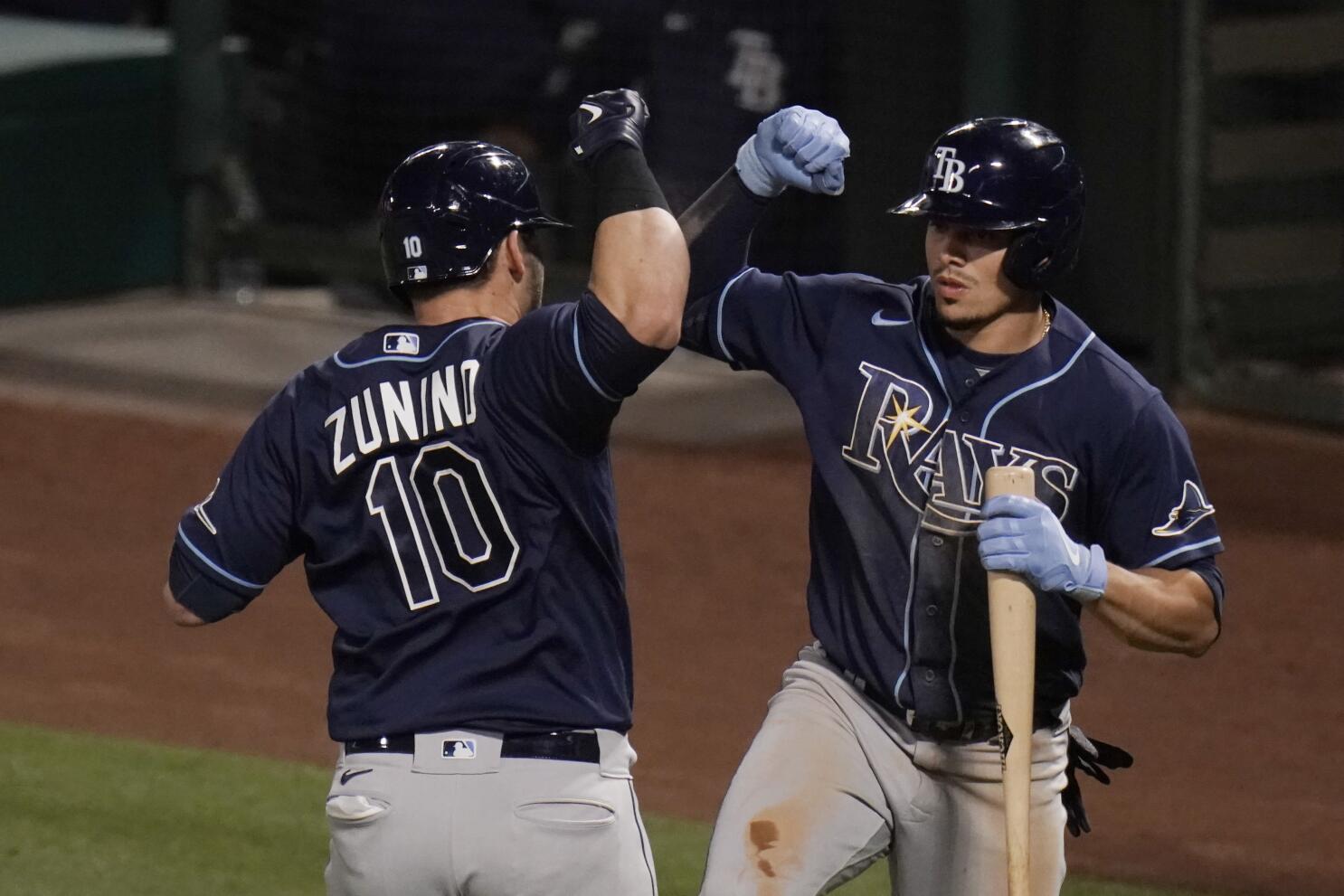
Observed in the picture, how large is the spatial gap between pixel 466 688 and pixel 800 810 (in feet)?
2.37

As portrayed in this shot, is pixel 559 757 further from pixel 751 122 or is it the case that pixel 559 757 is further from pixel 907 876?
pixel 751 122

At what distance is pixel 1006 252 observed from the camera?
3693mm

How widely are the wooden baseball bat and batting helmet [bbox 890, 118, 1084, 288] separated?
46cm

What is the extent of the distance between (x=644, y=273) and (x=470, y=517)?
0.44 metres

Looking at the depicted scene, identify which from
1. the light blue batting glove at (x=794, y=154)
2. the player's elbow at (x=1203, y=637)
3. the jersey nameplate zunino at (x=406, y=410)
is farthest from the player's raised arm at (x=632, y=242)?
the player's elbow at (x=1203, y=637)

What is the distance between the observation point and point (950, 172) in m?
3.69

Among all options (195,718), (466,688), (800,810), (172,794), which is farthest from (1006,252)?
(195,718)

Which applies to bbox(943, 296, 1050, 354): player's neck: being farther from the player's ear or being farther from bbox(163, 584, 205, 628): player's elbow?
bbox(163, 584, 205, 628): player's elbow

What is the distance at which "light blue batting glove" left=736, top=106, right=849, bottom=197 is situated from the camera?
3.78 meters

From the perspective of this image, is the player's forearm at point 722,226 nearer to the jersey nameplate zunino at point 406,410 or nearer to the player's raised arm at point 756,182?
the player's raised arm at point 756,182

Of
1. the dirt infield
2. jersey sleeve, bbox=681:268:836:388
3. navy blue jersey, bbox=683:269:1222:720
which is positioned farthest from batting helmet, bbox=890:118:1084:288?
the dirt infield

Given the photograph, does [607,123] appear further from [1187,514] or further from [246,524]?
[1187,514]

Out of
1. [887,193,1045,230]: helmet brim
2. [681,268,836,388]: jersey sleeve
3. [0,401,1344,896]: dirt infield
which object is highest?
[887,193,1045,230]: helmet brim

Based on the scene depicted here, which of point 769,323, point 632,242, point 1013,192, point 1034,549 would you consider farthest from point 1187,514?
point 632,242
